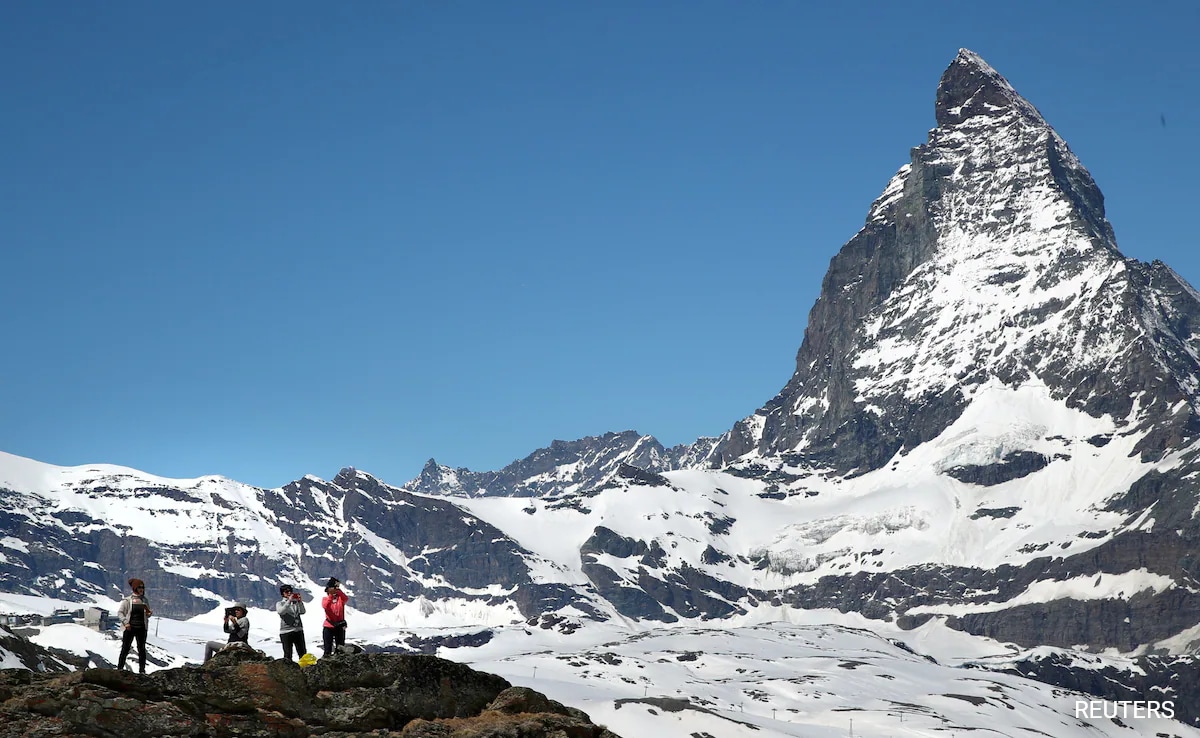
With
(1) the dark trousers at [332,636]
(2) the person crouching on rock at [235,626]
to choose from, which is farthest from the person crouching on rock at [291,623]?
(2) the person crouching on rock at [235,626]

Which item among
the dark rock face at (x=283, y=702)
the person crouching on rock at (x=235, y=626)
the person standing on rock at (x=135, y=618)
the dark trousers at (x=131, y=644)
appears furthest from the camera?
the person crouching on rock at (x=235, y=626)

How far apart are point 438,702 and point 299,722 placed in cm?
405

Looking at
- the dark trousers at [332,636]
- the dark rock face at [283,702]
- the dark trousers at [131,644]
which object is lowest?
the dark rock face at [283,702]

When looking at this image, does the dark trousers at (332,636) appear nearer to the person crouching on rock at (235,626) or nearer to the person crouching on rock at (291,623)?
the person crouching on rock at (291,623)

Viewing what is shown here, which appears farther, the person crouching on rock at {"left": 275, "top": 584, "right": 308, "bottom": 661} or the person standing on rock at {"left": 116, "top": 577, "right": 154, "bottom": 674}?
the person crouching on rock at {"left": 275, "top": 584, "right": 308, "bottom": 661}

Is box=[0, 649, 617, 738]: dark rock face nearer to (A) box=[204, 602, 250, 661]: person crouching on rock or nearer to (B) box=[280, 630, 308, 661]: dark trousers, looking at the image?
(B) box=[280, 630, 308, 661]: dark trousers

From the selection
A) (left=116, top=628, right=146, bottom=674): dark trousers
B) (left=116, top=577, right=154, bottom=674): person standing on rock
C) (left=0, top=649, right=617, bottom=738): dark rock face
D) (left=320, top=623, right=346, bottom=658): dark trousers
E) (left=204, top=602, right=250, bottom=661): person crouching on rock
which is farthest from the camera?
(left=204, top=602, right=250, bottom=661): person crouching on rock

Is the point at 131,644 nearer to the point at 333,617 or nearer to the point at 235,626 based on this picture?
the point at 235,626

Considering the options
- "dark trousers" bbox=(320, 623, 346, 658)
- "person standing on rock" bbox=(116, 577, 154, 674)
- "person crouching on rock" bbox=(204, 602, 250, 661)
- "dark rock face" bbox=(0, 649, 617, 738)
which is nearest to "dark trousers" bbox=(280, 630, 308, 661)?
"dark trousers" bbox=(320, 623, 346, 658)

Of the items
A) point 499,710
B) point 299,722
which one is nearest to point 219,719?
point 299,722

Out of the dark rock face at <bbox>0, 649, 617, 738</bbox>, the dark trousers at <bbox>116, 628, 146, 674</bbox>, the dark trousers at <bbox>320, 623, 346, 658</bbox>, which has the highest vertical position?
the dark trousers at <bbox>320, 623, 346, 658</bbox>

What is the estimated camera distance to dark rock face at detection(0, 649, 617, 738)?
3478cm

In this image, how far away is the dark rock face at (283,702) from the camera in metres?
34.8

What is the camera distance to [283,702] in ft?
124
